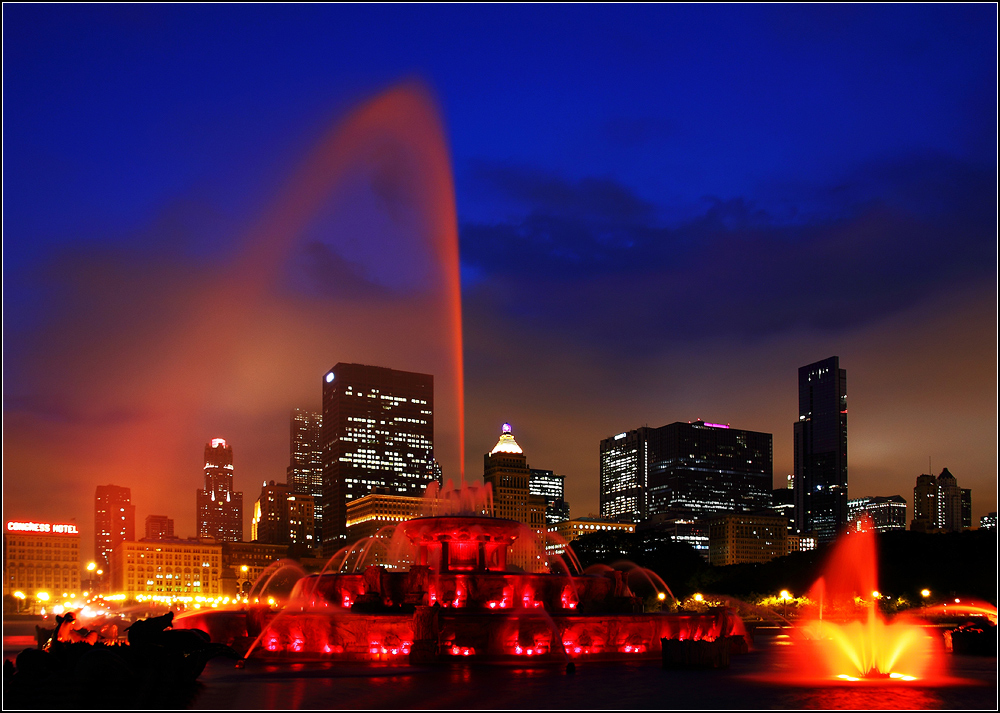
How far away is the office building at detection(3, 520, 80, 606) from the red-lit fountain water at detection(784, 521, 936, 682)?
410 feet

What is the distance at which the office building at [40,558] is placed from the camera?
167m

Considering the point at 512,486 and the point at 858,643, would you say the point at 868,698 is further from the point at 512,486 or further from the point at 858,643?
the point at 512,486

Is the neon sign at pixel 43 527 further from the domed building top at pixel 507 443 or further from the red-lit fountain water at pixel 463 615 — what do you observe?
the red-lit fountain water at pixel 463 615

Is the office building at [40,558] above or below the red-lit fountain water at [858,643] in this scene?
below

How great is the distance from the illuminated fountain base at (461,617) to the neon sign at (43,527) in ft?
518

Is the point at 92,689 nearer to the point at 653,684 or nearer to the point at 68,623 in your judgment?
the point at 68,623

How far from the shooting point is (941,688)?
23.2m

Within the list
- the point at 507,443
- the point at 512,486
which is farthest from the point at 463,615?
the point at 512,486

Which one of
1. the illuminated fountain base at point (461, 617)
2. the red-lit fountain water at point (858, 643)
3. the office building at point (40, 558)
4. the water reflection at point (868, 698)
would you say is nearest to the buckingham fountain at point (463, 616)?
the illuminated fountain base at point (461, 617)

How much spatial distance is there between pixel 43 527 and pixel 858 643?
171m

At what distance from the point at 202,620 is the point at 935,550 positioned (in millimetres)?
73794

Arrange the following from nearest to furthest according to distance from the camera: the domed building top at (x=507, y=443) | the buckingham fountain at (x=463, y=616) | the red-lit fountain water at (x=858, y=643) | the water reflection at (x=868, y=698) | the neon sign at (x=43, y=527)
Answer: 1. the water reflection at (x=868, y=698)
2. the red-lit fountain water at (x=858, y=643)
3. the buckingham fountain at (x=463, y=616)
4. the domed building top at (x=507, y=443)
5. the neon sign at (x=43, y=527)

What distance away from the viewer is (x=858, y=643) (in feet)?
113

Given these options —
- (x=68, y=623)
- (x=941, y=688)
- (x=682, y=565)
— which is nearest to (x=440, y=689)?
(x=68, y=623)
